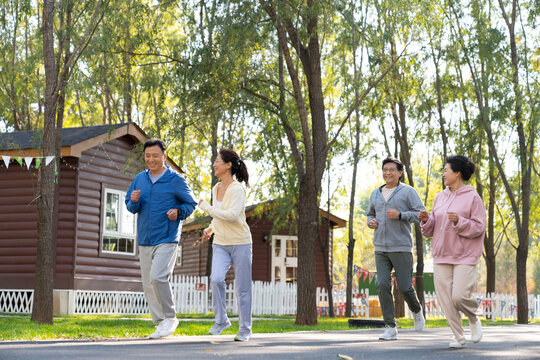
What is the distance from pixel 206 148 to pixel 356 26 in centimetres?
1719

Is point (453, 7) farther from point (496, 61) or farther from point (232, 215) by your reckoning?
point (232, 215)

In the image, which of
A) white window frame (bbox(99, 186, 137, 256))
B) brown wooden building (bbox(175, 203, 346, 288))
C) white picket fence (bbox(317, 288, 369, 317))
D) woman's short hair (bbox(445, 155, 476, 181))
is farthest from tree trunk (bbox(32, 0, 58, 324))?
brown wooden building (bbox(175, 203, 346, 288))

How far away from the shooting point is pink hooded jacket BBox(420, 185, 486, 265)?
7770mm

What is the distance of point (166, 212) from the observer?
26.9ft

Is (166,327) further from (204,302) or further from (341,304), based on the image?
(341,304)

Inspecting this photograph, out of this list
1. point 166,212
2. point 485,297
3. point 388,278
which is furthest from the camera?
point 485,297

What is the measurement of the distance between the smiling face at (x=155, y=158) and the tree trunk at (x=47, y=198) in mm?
4045

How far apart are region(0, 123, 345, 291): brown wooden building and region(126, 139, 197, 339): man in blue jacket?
9.92 meters

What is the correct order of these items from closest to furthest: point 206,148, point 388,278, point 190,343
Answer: point 190,343 < point 388,278 < point 206,148

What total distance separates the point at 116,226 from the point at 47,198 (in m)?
7.90

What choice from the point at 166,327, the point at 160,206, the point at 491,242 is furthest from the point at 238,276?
the point at 491,242

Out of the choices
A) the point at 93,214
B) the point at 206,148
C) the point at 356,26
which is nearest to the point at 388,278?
the point at 356,26


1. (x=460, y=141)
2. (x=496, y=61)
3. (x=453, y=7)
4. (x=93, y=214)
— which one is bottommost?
(x=93, y=214)

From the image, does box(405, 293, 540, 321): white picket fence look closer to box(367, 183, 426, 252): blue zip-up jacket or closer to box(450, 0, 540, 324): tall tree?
box(450, 0, 540, 324): tall tree
